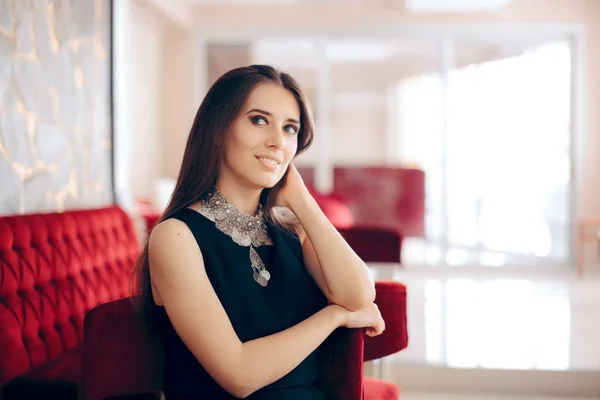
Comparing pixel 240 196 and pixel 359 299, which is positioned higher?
pixel 240 196

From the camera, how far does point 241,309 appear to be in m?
1.26

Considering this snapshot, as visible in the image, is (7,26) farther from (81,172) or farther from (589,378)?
(589,378)

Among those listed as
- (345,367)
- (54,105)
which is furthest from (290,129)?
(54,105)

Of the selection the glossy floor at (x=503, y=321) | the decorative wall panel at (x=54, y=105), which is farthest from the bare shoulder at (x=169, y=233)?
the glossy floor at (x=503, y=321)

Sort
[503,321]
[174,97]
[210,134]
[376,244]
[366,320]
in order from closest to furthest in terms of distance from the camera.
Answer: [210,134] < [366,320] < [376,244] < [503,321] < [174,97]

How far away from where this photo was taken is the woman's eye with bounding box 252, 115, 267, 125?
1312 mm

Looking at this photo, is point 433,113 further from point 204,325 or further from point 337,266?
point 204,325

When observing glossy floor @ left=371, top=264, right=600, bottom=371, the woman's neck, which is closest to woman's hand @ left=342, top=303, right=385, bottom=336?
the woman's neck

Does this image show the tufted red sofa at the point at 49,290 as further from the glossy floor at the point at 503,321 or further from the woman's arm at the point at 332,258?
the glossy floor at the point at 503,321

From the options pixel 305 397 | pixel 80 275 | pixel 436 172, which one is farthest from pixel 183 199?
pixel 436 172

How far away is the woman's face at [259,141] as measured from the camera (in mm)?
1295

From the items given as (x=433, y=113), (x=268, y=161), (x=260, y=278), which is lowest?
(x=260, y=278)

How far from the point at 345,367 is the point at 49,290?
121 cm

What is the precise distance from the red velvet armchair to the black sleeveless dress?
0.28 ft
